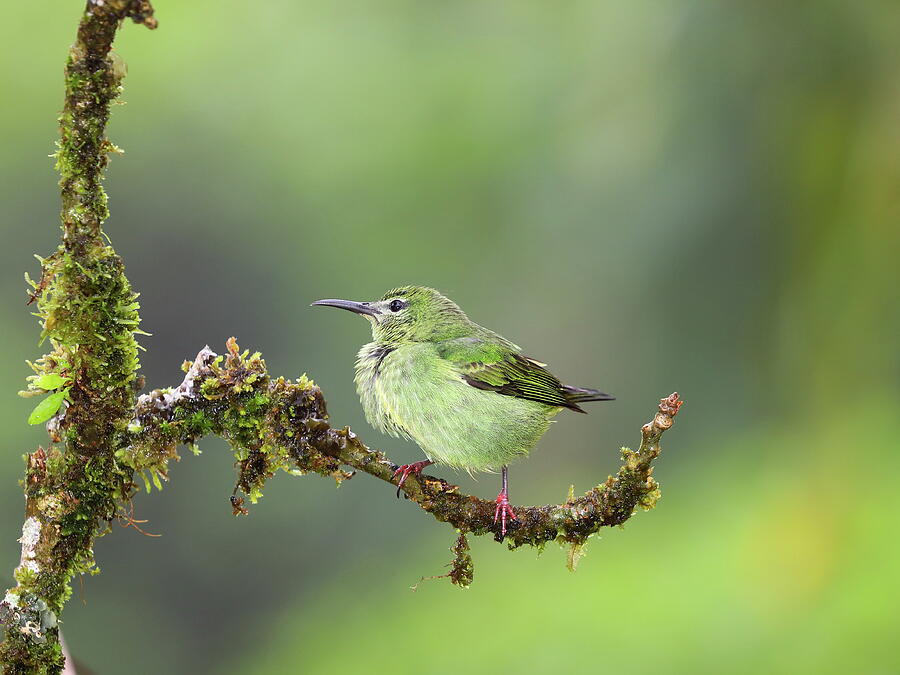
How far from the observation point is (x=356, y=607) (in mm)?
12188

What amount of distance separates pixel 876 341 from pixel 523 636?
14.9 feet

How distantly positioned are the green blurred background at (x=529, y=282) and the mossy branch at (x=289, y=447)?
602cm

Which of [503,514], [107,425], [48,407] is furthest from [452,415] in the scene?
[48,407]

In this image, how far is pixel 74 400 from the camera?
2.14 m

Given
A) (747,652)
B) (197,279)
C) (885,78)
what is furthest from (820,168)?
(197,279)

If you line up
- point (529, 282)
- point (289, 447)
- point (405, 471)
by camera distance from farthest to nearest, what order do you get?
1. point (529, 282)
2. point (405, 471)
3. point (289, 447)

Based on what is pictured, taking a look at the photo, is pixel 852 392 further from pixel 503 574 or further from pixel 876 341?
pixel 503 574

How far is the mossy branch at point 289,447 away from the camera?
89.6 inches

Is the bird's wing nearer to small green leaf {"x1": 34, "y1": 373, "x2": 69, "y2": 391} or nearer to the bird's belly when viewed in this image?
the bird's belly

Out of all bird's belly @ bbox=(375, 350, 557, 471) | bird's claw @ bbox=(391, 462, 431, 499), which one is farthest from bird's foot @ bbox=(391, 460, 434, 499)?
bird's belly @ bbox=(375, 350, 557, 471)

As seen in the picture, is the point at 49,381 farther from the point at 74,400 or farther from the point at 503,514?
the point at 503,514

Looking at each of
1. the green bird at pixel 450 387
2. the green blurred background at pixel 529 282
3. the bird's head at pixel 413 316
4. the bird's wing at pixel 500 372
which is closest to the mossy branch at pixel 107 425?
the green bird at pixel 450 387

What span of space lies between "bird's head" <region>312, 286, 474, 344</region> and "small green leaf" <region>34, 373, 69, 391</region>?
5.32 feet

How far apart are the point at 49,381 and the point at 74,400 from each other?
0.10m
